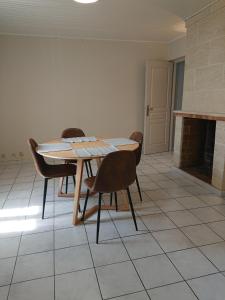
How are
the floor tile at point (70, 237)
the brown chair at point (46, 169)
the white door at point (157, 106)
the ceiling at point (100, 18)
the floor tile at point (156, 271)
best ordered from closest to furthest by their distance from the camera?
the floor tile at point (156, 271)
the floor tile at point (70, 237)
the brown chair at point (46, 169)
the ceiling at point (100, 18)
the white door at point (157, 106)

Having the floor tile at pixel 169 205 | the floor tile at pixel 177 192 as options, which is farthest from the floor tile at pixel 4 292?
the floor tile at pixel 177 192

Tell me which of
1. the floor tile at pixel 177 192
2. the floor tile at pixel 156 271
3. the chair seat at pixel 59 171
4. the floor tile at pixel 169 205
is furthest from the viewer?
the floor tile at pixel 177 192

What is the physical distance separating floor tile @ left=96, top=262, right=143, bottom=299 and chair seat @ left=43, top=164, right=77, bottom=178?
114cm

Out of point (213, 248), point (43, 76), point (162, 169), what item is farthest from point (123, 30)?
point (213, 248)

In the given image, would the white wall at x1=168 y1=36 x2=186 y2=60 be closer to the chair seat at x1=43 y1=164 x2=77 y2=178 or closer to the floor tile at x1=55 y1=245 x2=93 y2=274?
the chair seat at x1=43 y1=164 x2=77 y2=178

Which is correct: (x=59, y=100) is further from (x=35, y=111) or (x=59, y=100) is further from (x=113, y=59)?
(x=113, y=59)

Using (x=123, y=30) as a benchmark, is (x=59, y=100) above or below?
below

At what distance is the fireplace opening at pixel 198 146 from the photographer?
3827 millimetres

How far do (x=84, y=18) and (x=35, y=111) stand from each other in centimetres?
203

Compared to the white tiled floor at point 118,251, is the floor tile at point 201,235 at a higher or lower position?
higher

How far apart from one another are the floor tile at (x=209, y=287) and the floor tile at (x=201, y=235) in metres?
0.40

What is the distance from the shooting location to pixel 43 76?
4.52 metres

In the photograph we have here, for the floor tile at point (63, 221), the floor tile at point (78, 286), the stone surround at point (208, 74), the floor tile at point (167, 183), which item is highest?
the stone surround at point (208, 74)

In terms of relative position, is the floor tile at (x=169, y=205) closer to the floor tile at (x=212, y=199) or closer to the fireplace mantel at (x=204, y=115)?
the floor tile at (x=212, y=199)
